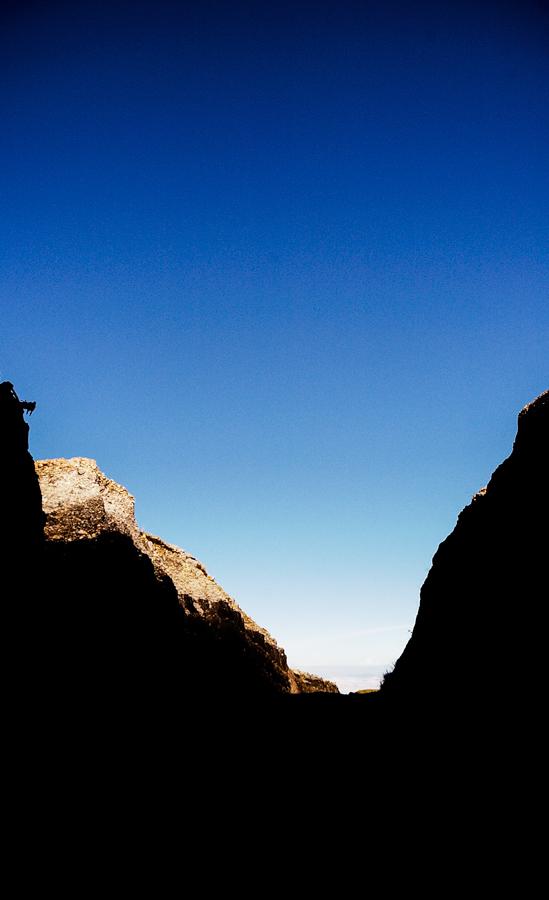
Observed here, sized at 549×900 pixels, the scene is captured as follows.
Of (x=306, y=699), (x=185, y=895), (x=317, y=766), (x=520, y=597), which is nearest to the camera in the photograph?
(x=185, y=895)

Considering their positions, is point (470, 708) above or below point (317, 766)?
above

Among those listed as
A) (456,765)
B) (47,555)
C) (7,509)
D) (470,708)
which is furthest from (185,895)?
(47,555)

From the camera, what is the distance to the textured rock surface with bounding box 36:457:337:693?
21.8 meters

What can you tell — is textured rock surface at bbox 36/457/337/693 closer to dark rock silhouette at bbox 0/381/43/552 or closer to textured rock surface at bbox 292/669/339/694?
textured rock surface at bbox 292/669/339/694

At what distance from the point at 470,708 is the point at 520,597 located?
12.9 feet

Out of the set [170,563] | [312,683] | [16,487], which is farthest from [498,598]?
[312,683]

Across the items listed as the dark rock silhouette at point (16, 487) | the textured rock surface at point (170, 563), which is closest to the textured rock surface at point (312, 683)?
the textured rock surface at point (170, 563)

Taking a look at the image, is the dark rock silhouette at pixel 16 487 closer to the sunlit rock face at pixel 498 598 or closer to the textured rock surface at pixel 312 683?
the sunlit rock face at pixel 498 598

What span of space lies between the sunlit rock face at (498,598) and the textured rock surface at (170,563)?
12.7 metres

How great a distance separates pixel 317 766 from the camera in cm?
1962

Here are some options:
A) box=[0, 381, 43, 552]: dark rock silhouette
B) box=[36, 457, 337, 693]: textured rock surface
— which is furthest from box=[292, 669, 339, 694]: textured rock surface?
box=[0, 381, 43, 552]: dark rock silhouette

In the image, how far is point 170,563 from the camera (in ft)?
101

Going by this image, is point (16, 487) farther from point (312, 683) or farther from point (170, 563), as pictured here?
point (312, 683)

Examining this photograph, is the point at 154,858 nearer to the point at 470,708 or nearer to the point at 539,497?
the point at 470,708
